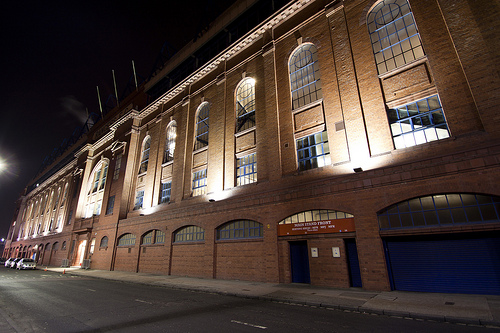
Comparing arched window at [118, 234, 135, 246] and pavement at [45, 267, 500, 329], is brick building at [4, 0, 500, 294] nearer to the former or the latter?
arched window at [118, 234, 135, 246]

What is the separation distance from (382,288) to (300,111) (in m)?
10.0

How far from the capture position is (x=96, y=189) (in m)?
33.8

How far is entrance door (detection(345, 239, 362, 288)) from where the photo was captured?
35.9 ft

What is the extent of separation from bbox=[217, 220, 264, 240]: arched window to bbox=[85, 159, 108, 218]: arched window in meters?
22.7

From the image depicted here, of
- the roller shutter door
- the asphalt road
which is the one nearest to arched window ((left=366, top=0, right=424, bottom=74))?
the roller shutter door

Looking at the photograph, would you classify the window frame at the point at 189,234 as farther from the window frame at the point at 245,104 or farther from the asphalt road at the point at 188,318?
the asphalt road at the point at 188,318

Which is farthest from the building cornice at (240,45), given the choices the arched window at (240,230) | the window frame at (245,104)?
the arched window at (240,230)

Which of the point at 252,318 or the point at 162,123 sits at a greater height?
the point at 162,123

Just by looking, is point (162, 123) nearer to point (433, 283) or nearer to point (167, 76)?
point (167, 76)

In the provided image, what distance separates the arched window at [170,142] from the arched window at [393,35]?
19.2m

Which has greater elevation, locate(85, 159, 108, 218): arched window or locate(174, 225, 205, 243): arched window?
locate(85, 159, 108, 218): arched window

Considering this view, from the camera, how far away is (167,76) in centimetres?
3058

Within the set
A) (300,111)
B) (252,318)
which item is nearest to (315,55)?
(300,111)

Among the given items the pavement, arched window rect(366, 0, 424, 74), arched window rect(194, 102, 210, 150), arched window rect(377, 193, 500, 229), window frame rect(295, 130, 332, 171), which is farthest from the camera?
Answer: arched window rect(194, 102, 210, 150)
